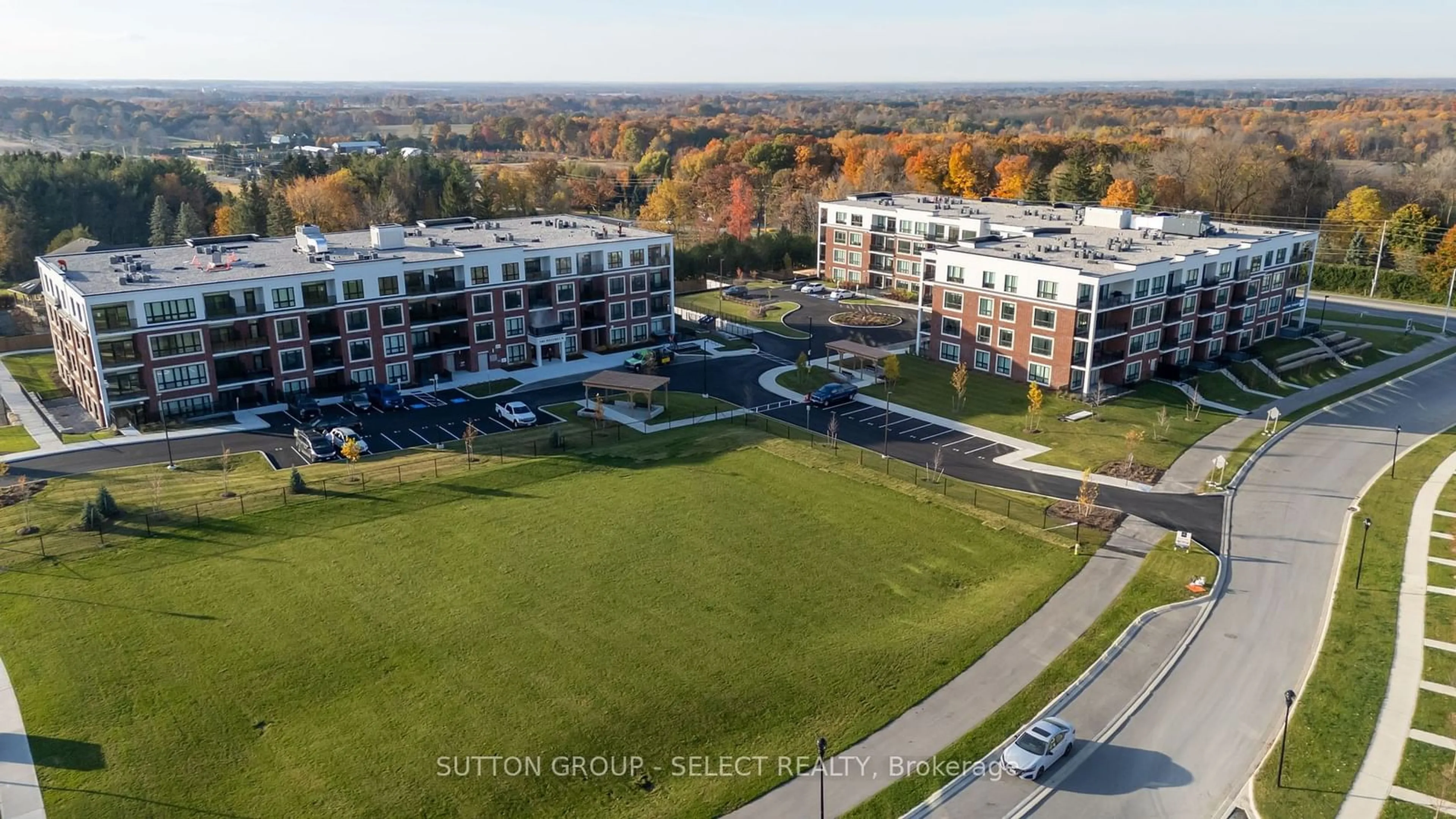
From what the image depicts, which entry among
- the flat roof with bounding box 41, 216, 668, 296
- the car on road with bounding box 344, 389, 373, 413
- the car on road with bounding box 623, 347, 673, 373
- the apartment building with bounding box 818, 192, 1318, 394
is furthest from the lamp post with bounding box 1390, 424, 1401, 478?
the car on road with bounding box 344, 389, 373, 413

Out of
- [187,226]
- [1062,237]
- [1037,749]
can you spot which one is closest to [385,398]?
[1037,749]

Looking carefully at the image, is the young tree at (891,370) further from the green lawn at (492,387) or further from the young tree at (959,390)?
the green lawn at (492,387)

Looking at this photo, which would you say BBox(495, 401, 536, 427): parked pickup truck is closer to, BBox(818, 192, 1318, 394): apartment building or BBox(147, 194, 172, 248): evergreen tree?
BBox(818, 192, 1318, 394): apartment building

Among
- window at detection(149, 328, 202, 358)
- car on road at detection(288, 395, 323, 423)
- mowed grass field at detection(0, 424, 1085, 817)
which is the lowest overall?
mowed grass field at detection(0, 424, 1085, 817)

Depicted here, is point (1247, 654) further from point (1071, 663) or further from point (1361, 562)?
point (1361, 562)

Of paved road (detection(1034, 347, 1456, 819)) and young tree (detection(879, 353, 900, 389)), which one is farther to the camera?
young tree (detection(879, 353, 900, 389))

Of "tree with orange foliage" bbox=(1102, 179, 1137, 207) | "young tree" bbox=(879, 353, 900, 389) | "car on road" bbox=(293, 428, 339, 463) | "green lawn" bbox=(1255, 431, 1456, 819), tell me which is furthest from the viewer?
"tree with orange foliage" bbox=(1102, 179, 1137, 207)
